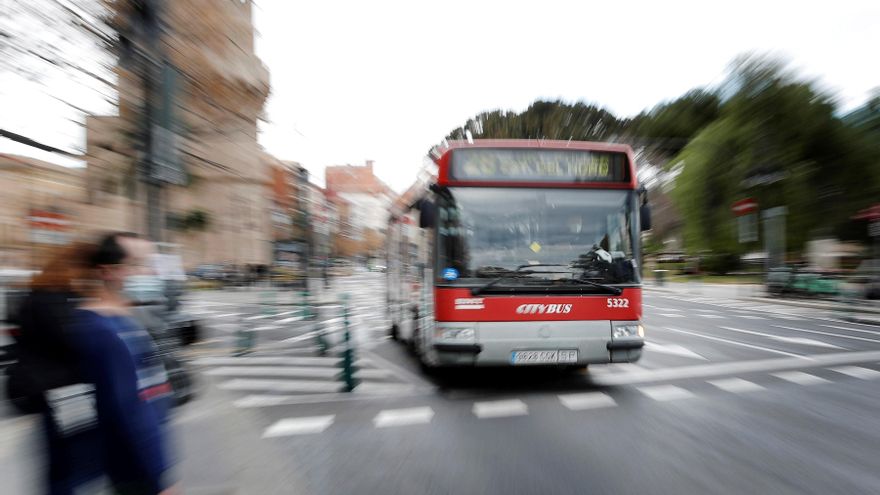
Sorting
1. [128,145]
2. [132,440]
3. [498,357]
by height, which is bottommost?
[498,357]

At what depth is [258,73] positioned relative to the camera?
11.2 meters

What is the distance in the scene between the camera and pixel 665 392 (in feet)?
21.9

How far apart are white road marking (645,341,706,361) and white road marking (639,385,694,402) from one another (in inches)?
100

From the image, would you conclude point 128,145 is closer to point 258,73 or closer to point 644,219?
point 258,73

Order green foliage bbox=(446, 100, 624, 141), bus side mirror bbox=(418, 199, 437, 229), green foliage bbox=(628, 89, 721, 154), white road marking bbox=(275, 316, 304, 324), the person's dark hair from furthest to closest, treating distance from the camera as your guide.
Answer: green foliage bbox=(628, 89, 721, 154), green foliage bbox=(446, 100, 624, 141), white road marking bbox=(275, 316, 304, 324), bus side mirror bbox=(418, 199, 437, 229), the person's dark hair

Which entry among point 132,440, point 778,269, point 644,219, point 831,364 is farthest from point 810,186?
point 132,440

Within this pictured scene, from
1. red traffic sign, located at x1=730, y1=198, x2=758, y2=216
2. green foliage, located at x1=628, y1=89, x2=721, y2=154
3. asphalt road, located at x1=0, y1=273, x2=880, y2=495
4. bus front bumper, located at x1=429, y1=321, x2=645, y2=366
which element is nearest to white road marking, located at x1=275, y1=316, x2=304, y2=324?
asphalt road, located at x1=0, y1=273, x2=880, y2=495

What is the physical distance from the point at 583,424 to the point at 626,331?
171 cm

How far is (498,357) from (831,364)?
5.38 meters

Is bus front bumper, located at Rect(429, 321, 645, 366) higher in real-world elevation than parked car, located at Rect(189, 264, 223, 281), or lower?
lower

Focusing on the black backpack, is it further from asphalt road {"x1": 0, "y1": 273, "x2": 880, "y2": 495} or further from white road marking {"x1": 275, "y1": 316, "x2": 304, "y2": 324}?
white road marking {"x1": 275, "y1": 316, "x2": 304, "y2": 324}

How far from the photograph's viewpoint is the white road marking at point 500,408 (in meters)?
5.76

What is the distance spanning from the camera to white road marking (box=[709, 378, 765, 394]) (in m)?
6.78

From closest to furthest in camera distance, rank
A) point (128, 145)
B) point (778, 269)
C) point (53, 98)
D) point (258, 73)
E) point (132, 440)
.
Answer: point (132, 440)
point (53, 98)
point (128, 145)
point (258, 73)
point (778, 269)
